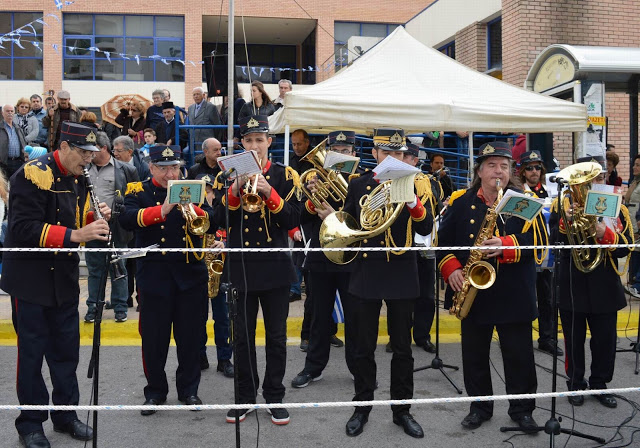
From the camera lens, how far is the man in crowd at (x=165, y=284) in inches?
211

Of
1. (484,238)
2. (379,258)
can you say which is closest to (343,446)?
(379,258)

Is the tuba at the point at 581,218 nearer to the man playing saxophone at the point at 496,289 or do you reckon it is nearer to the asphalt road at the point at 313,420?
the man playing saxophone at the point at 496,289

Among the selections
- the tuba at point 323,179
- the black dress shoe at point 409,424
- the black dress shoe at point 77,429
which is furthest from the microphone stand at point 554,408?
the black dress shoe at point 77,429

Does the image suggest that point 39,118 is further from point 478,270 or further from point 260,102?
point 478,270

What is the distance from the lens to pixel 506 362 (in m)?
5.00

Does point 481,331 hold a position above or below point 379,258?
below

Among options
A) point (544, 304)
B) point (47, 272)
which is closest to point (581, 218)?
point (544, 304)

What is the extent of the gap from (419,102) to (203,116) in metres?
5.28

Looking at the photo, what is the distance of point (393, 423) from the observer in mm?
5066

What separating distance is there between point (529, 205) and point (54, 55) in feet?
85.2

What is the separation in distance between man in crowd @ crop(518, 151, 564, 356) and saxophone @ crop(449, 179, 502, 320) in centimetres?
260

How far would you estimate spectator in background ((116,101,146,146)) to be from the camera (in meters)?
12.9

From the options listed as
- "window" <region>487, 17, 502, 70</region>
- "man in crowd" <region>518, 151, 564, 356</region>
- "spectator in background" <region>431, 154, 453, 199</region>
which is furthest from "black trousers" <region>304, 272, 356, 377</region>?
"window" <region>487, 17, 502, 70</region>

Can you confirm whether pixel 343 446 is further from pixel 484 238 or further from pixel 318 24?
pixel 318 24
